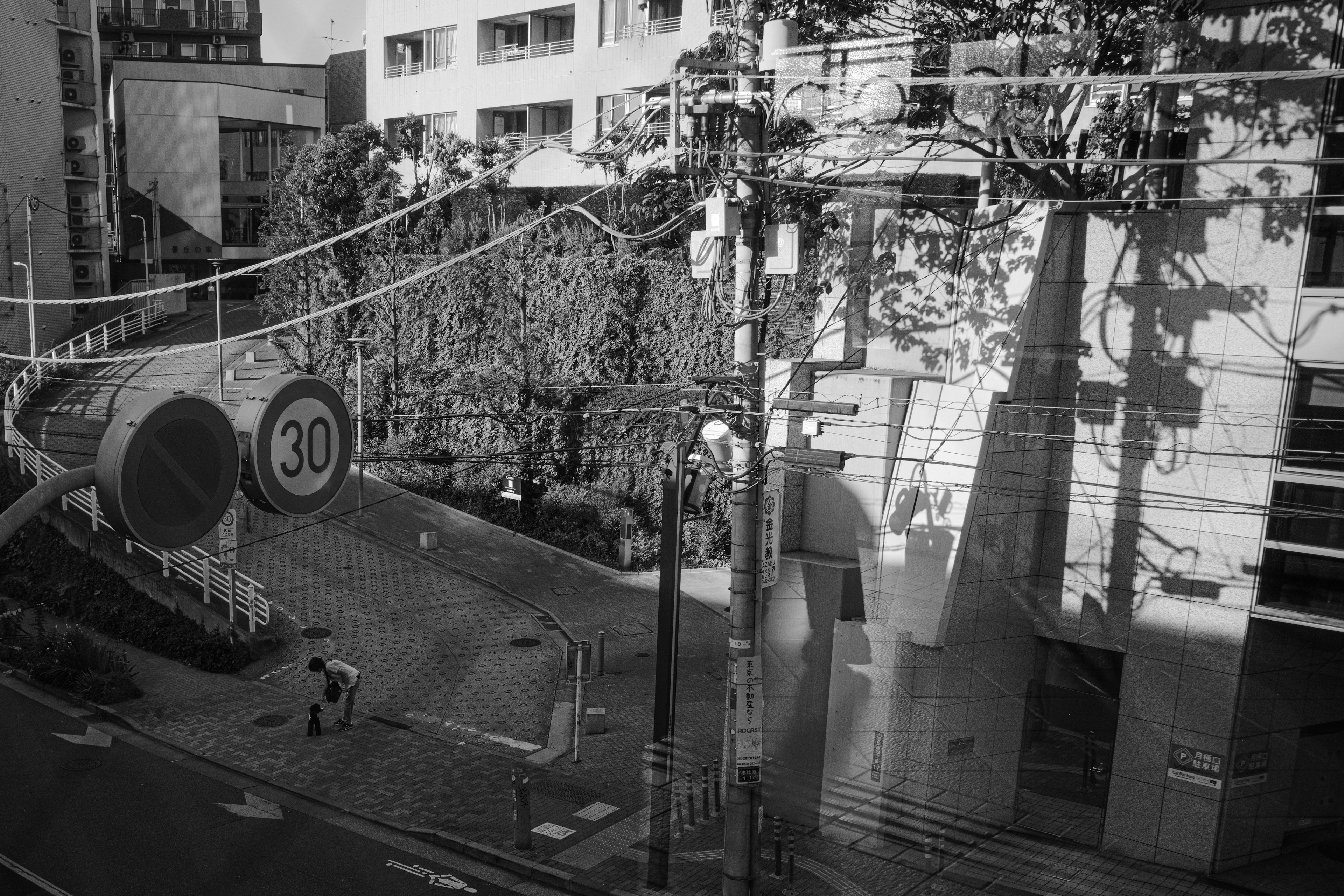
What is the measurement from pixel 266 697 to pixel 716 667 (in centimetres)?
783

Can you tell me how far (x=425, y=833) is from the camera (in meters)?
13.2

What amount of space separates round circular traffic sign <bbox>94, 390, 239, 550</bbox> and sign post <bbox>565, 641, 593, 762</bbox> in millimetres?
10136

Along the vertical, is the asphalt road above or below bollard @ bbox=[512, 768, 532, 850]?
below

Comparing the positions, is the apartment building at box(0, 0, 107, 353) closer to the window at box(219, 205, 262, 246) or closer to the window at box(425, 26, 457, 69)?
the window at box(219, 205, 262, 246)

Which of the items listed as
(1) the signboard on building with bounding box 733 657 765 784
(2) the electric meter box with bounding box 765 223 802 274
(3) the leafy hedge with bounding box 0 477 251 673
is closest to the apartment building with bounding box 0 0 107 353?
(3) the leafy hedge with bounding box 0 477 251 673

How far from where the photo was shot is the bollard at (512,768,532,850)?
1263cm

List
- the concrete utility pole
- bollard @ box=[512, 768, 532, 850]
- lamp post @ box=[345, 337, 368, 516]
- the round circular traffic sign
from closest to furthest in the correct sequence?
the round circular traffic sign → the concrete utility pole → bollard @ box=[512, 768, 532, 850] → lamp post @ box=[345, 337, 368, 516]

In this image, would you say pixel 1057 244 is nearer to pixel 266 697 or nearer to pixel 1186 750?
pixel 1186 750

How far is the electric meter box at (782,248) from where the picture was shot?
1053 centimetres

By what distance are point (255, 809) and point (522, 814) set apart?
3.80 m

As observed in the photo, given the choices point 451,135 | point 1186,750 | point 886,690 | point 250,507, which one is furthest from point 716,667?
point 451,135

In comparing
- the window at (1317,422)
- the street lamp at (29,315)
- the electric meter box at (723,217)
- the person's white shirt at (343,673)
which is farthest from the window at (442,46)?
the window at (1317,422)

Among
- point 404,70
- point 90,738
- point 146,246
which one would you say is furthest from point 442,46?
point 90,738

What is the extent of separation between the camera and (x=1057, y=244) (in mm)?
12430
